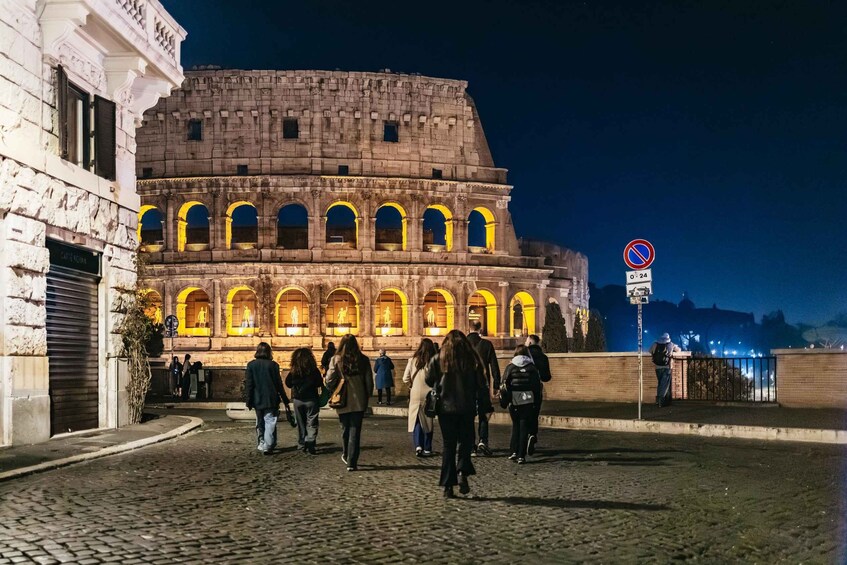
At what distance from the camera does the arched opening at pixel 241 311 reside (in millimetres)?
50188

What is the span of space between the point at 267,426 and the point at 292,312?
123 ft

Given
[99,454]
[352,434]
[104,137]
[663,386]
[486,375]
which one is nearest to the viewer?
[352,434]

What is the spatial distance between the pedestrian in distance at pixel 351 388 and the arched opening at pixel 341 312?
39141 mm

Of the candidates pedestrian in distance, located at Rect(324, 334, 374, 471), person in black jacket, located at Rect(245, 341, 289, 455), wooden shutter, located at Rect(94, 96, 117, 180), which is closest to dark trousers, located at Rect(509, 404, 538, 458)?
pedestrian in distance, located at Rect(324, 334, 374, 471)

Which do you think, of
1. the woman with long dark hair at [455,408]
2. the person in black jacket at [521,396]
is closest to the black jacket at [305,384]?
the person in black jacket at [521,396]

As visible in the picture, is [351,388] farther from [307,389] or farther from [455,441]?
[455,441]

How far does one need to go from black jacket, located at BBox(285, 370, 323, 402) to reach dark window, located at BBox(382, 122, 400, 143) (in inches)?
1550

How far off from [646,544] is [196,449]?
8898 millimetres

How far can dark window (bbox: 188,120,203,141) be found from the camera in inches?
2047

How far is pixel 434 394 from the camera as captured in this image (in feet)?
33.0

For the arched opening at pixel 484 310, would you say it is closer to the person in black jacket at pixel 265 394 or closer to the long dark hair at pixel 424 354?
the person in black jacket at pixel 265 394

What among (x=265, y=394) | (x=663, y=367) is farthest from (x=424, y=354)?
(x=663, y=367)

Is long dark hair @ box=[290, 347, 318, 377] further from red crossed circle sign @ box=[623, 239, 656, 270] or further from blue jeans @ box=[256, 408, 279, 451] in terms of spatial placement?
red crossed circle sign @ box=[623, 239, 656, 270]

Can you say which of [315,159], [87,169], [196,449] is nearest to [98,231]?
[87,169]
